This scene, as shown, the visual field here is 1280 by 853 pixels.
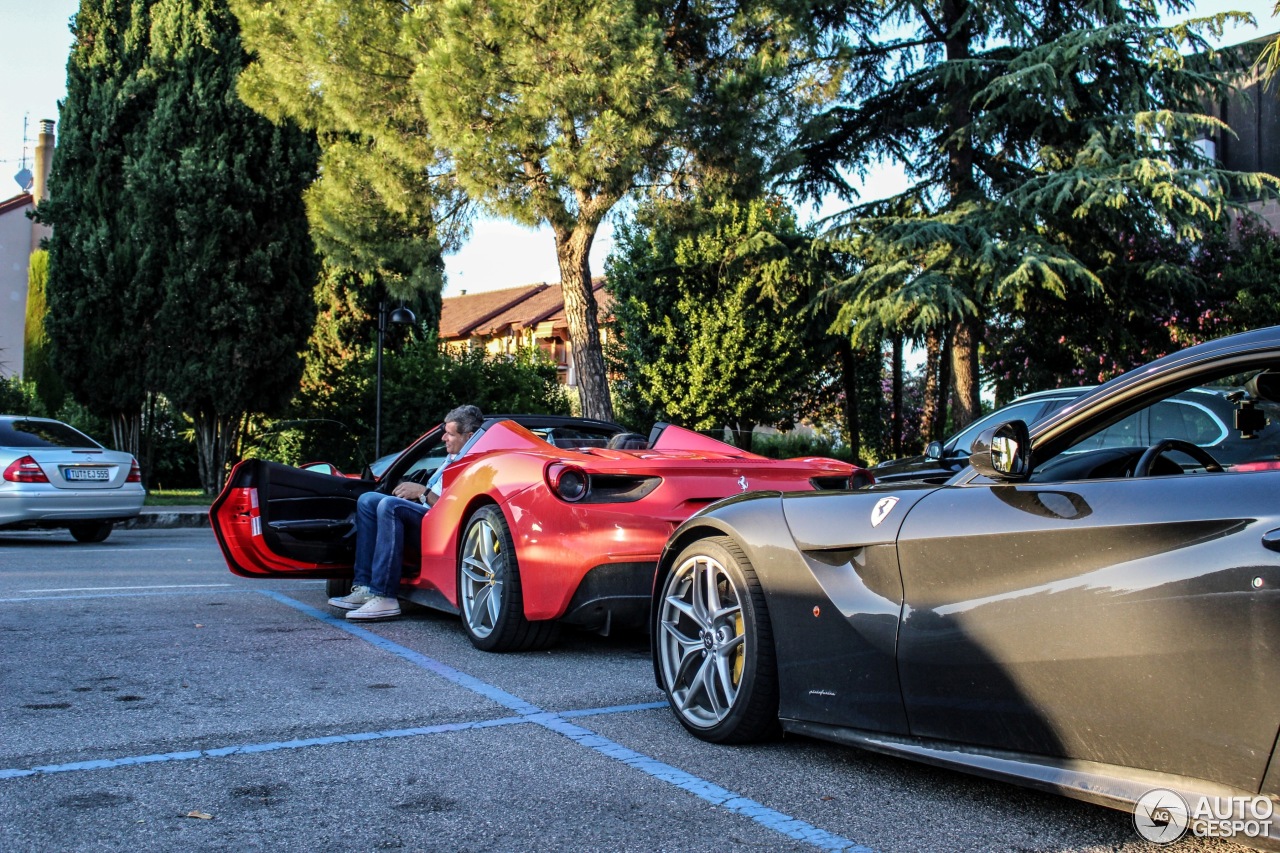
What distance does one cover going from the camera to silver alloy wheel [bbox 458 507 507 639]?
536 cm

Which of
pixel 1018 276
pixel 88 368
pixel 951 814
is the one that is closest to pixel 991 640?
pixel 951 814

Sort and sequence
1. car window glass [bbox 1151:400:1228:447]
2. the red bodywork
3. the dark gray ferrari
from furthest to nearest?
car window glass [bbox 1151:400:1228:447], the red bodywork, the dark gray ferrari

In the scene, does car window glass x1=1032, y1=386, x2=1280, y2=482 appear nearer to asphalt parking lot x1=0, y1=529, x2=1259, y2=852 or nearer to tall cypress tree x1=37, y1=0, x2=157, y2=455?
asphalt parking lot x1=0, y1=529, x2=1259, y2=852

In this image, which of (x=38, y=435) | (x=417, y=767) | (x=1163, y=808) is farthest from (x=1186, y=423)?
(x=38, y=435)

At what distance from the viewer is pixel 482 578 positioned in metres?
5.50

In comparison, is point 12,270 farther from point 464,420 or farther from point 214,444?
point 464,420

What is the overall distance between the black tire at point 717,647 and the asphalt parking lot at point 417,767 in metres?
0.10

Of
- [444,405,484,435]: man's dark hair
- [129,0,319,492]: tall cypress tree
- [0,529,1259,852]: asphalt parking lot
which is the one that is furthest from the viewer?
[129,0,319,492]: tall cypress tree

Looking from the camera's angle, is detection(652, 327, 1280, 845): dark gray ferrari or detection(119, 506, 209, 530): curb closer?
detection(652, 327, 1280, 845): dark gray ferrari

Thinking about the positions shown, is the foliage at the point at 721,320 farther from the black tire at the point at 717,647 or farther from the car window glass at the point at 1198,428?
the black tire at the point at 717,647

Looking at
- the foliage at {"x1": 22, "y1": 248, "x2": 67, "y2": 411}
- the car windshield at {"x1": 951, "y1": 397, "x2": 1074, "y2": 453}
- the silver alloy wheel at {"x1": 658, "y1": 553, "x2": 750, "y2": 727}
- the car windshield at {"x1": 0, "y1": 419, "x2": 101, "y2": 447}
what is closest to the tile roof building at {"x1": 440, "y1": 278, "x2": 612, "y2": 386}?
the foliage at {"x1": 22, "y1": 248, "x2": 67, "y2": 411}

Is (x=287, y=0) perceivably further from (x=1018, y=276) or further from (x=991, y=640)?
(x=991, y=640)

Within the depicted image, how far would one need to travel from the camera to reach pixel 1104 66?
18719 millimetres

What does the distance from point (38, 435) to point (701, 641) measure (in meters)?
11.3
